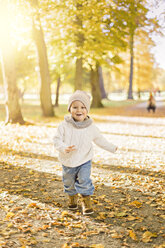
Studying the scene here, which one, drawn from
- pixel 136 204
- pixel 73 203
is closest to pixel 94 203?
pixel 73 203

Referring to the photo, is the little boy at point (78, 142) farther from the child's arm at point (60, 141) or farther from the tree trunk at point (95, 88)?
the tree trunk at point (95, 88)

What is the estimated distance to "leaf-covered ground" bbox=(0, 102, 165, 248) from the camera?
11.4 ft

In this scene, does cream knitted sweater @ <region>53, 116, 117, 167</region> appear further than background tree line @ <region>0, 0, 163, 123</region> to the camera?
No

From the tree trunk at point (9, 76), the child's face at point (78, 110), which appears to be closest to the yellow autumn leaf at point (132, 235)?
the child's face at point (78, 110)

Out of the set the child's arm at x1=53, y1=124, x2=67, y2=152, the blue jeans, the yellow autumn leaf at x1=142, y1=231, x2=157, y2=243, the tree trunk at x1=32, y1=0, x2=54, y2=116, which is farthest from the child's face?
the tree trunk at x1=32, y1=0, x2=54, y2=116

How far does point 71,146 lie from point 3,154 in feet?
15.1

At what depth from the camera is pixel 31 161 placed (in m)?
7.25

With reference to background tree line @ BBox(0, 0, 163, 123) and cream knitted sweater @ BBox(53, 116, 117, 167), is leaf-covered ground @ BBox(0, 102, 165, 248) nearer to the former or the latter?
cream knitted sweater @ BBox(53, 116, 117, 167)

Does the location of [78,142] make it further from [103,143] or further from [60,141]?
[103,143]

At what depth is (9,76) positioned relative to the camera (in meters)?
13.2

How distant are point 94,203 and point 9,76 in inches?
→ 393

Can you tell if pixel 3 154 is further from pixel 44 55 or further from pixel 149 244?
pixel 44 55

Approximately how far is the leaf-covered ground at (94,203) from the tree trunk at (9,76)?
557cm

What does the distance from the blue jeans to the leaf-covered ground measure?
385 millimetres
